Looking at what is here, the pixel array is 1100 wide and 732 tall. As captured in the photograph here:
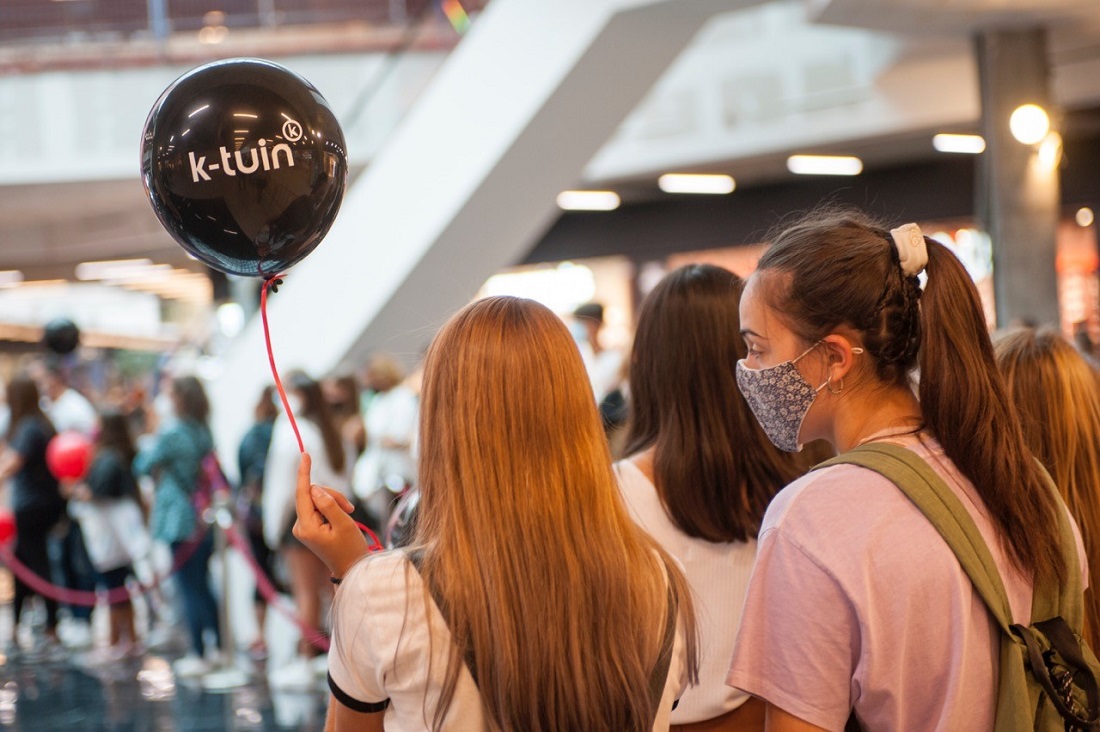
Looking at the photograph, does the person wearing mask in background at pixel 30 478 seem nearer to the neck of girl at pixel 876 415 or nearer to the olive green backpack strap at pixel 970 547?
the neck of girl at pixel 876 415

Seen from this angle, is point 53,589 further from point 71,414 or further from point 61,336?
point 61,336

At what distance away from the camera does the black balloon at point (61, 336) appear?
7.96m

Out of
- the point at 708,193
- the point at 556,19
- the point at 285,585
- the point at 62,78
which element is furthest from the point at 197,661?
the point at 708,193

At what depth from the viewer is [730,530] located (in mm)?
2166

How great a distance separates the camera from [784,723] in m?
1.50

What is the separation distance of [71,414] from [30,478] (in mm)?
731

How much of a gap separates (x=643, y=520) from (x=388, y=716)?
2.69 feet

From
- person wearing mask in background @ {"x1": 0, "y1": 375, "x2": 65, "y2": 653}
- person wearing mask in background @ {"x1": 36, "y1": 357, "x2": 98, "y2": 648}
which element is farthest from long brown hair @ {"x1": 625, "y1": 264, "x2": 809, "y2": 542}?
person wearing mask in background @ {"x1": 36, "y1": 357, "x2": 98, "y2": 648}

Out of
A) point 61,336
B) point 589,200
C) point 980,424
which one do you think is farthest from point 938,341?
point 589,200

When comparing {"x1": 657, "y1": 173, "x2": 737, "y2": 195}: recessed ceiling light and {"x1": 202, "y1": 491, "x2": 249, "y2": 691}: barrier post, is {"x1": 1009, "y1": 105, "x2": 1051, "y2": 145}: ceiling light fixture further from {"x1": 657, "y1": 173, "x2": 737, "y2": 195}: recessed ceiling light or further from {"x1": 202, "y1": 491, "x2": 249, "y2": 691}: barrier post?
{"x1": 202, "y1": 491, "x2": 249, "y2": 691}: barrier post

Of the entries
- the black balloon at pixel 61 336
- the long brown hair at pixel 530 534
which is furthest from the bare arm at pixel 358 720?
the black balloon at pixel 61 336

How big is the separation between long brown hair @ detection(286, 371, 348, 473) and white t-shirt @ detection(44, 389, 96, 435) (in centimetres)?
255

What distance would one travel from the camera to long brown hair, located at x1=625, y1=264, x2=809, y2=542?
216cm

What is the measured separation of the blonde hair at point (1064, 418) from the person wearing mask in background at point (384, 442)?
437 cm
